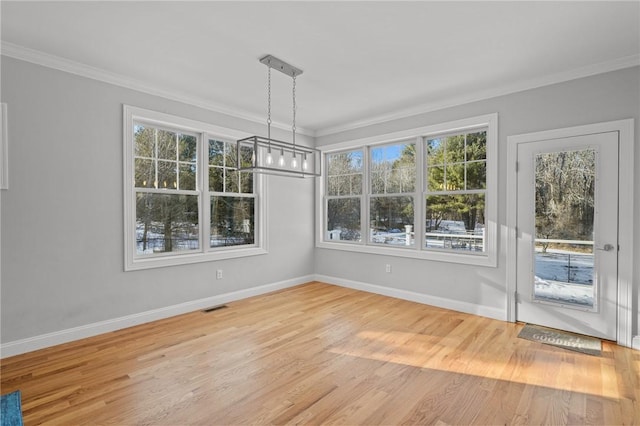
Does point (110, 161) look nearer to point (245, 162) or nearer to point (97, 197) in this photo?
point (97, 197)

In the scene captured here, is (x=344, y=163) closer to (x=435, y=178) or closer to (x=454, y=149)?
(x=435, y=178)

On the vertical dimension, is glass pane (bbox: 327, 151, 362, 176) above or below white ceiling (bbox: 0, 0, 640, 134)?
below

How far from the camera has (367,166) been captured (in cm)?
532

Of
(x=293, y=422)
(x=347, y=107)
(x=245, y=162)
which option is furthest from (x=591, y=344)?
(x=245, y=162)

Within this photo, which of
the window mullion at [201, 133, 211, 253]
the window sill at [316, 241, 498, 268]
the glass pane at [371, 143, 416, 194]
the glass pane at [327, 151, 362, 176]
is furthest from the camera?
the glass pane at [327, 151, 362, 176]

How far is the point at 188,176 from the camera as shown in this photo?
14.0ft

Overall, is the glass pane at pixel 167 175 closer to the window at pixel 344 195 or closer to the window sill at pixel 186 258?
Result: the window sill at pixel 186 258

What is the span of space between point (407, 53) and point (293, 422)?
10.4ft

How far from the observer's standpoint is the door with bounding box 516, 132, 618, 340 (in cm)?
321

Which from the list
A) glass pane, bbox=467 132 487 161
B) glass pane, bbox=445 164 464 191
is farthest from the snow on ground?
glass pane, bbox=467 132 487 161

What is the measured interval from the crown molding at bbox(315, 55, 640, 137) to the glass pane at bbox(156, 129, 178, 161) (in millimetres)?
2679

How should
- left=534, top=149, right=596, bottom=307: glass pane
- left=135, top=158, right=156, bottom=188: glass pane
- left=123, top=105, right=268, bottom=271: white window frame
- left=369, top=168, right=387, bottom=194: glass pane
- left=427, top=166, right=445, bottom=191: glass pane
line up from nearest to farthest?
left=534, top=149, right=596, bottom=307: glass pane
left=123, top=105, right=268, bottom=271: white window frame
left=135, top=158, right=156, bottom=188: glass pane
left=427, top=166, right=445, bottom=191: glass pane
left=369, top=168, right=387, bottom=194: glass pane

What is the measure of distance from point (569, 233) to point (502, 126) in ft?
4.64

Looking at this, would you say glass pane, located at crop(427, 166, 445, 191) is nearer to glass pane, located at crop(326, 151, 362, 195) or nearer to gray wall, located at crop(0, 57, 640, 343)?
gray wall, located at crop(0, 57, 640, 343)
